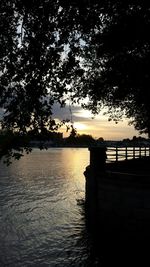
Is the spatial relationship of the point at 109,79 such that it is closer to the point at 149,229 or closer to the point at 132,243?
the point at 149,229

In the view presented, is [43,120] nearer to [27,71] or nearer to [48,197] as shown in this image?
[27,71]

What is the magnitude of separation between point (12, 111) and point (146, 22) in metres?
5.26

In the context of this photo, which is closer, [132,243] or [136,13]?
[136,13]

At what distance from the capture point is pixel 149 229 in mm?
18922

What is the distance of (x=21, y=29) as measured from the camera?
7863 millimetres

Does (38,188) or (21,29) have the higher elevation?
(21,29)

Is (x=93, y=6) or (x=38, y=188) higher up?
(x=93, y=6)

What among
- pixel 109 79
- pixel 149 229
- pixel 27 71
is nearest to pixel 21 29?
pixel 27 71

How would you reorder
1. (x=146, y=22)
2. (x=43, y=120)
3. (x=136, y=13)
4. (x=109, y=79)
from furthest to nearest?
(x=109, y=79) < (x=146, y=22) < (x=136, y=13) < (x=43, y=120)

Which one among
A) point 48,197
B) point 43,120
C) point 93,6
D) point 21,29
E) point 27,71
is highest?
point 93,6

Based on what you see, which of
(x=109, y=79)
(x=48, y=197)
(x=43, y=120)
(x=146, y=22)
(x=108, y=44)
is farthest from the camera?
(x=48, y=197)

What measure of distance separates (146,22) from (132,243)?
13.9 m

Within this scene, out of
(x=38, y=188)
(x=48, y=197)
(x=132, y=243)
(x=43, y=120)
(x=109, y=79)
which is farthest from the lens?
(x=38, y=188)

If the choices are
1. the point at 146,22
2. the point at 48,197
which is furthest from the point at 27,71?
the point at 48,197
